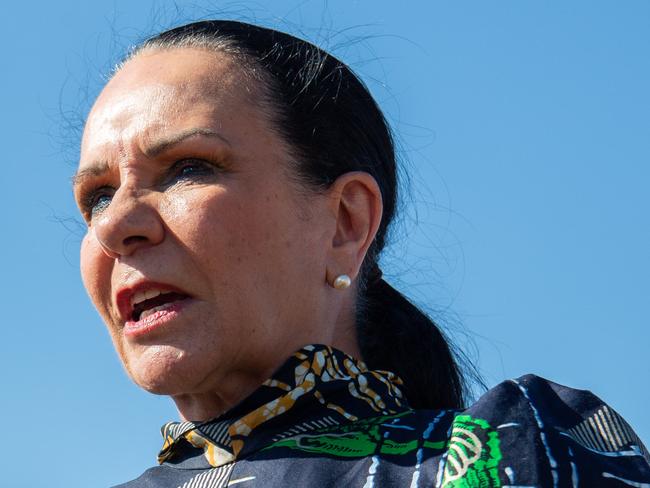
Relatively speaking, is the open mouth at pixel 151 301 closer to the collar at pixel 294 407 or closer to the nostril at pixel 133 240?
the nostril at pixel 133 240

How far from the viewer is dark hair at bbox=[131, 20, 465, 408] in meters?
3.28

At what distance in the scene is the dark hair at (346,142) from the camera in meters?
3.28

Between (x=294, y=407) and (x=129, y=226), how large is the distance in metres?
0.60

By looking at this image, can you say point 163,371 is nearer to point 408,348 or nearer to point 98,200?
point 98,200

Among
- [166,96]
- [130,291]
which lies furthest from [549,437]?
[166,96]

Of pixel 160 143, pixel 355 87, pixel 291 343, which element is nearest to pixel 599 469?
pixel 291 343

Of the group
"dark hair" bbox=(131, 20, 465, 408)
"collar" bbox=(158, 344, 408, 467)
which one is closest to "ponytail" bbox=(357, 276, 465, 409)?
"dark hair" bbox=(131, 20, 465, 408)

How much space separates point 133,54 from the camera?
352 centimetres

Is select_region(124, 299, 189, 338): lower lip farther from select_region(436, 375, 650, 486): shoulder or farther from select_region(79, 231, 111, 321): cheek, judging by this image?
select_region(436, 375, 650, 486): shoulder

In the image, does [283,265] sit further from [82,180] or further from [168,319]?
[82,180]

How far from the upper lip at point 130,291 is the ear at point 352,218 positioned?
466 millimetres

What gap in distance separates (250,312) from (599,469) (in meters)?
0.97

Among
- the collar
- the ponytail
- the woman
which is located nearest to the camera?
the woman

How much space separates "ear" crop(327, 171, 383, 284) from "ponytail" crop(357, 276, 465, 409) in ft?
0.95
